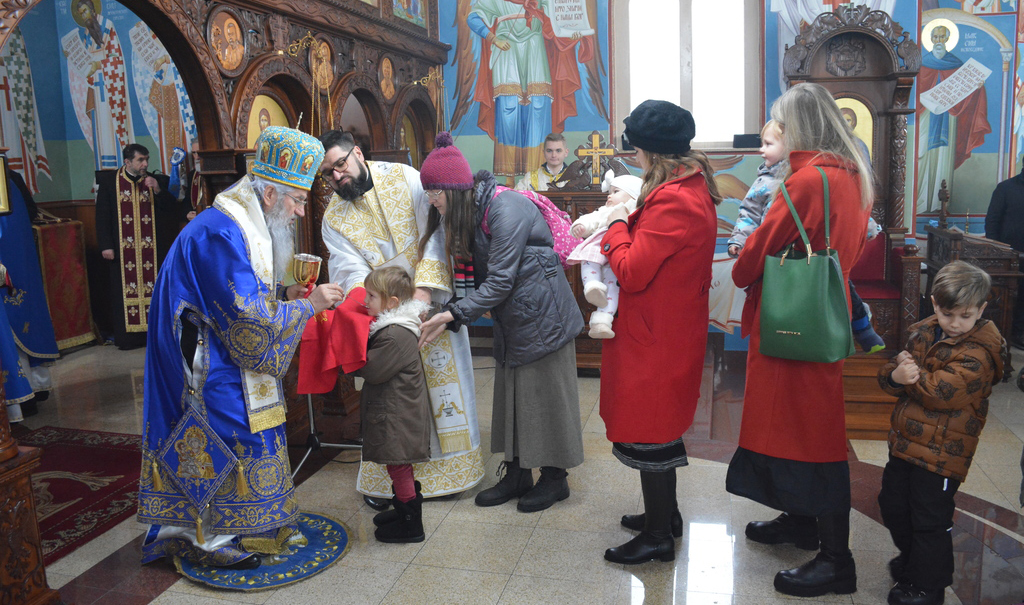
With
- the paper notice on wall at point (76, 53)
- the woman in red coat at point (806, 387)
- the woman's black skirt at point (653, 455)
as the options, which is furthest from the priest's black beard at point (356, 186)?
the paper notice on wall at point (76, 53)

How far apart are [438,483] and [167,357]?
1427mm

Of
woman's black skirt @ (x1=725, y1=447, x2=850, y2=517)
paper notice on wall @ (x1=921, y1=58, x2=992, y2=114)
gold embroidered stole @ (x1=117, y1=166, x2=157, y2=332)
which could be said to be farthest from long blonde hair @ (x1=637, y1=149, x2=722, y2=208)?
paper notice on wall @ (x1=921, y1=58, x2=992, y2=114)

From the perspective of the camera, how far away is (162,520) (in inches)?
122

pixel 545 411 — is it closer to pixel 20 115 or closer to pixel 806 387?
pixel 806 387

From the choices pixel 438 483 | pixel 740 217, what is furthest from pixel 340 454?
pixel 740 217

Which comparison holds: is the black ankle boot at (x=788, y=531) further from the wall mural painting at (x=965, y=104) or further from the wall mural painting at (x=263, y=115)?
the wall mural painting at (x=965, y=104)

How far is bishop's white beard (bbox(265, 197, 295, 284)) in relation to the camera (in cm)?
317

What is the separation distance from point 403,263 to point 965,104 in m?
6.75

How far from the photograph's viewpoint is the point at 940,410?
8.89 feet

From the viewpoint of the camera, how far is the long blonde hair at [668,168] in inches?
111

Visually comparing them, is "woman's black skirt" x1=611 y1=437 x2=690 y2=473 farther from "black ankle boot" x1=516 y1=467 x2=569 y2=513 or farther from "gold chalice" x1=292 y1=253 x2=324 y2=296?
"gold chalice" x1=292 y1=253 x2=324 y2=296

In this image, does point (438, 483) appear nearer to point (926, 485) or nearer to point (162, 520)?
point (162, 520)

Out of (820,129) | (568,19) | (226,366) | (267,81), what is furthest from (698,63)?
(226,366)

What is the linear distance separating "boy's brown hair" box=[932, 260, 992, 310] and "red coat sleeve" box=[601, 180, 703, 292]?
2.76ft
